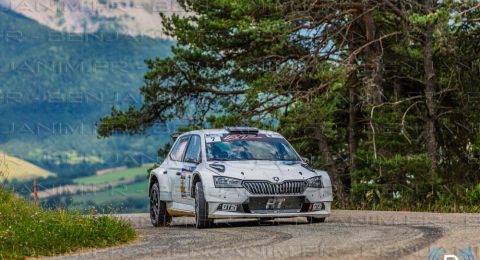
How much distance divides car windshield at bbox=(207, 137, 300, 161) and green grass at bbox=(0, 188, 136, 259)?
2507mm

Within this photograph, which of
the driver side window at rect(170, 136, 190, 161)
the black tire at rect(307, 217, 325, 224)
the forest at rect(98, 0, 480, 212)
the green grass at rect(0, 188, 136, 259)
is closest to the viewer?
the green grass at rect(0, 188, 136, 259)

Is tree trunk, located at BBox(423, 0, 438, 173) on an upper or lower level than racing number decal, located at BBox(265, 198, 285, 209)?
upper

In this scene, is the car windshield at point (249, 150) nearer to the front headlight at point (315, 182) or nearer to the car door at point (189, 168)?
the car door at point (189, 168)

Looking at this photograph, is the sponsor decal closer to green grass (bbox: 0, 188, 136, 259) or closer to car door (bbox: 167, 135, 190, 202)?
green grass (bbox: 0, 188, 136, 259)

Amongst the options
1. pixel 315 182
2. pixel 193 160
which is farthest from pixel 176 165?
pixel 315 182

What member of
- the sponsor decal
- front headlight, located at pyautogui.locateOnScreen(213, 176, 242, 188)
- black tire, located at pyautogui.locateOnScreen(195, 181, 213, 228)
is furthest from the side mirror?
the sponsor decal

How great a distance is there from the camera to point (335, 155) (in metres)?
32.8

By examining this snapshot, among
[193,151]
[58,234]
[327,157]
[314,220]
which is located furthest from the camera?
[327,157]

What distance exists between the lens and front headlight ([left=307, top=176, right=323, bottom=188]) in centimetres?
1449

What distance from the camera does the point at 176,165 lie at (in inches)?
640

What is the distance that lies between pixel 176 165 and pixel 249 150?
165cm

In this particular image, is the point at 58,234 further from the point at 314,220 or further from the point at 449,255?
the point at 449,255

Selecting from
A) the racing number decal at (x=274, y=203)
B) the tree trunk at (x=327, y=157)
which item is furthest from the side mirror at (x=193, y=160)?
the tree trunk at (x=327, y=157)

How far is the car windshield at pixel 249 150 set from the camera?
15195 mm
